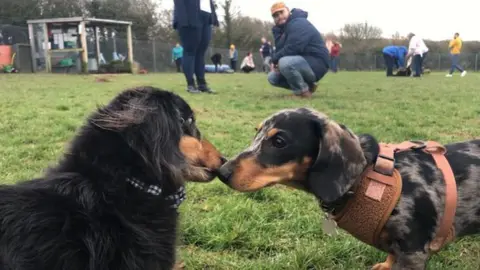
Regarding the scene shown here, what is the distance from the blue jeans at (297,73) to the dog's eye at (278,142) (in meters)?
7.09

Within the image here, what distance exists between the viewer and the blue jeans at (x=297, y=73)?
9.52 metres

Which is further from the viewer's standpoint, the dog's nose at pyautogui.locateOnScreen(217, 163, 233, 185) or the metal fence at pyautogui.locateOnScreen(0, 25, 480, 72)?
the metal fence at pyautogui.locateOnScreen(0, 25, 480, 72)

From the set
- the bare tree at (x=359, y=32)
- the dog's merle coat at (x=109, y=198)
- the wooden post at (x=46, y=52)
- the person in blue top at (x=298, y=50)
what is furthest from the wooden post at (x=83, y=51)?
the bare tree at (x=359, y=32)

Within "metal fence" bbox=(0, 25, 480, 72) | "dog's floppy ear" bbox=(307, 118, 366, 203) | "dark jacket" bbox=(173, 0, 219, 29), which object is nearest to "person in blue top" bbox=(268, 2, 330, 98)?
"dark jacket" bbox=(173, 0, 219, 29)

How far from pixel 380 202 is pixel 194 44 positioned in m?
7.91

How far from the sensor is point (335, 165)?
241cm

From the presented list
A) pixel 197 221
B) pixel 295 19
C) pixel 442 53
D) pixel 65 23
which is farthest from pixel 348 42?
pixel 197 221

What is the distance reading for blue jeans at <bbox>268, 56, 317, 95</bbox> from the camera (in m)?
9.52

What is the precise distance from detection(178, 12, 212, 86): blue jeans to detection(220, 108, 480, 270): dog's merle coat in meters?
7.24

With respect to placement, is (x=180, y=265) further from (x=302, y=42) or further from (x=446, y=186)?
(x=302, y=42)

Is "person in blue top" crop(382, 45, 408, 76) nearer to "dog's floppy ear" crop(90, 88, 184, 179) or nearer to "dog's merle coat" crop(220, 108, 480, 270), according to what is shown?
"dog's merle coat" crop(220, 108, 480, 270)

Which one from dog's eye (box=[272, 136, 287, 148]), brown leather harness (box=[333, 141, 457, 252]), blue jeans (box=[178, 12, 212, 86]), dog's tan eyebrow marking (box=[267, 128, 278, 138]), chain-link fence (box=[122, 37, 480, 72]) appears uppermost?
blue jeans (box=[178, 12, 212, 86])

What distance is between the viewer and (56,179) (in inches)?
82.0

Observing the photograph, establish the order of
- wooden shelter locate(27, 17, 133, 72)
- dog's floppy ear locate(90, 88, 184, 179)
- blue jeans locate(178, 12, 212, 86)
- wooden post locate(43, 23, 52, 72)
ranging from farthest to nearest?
wooden post locate(43, 23, 52, 72) → wooden shelter locate(27, 17, 133, 72) → blue jeans locate(178, 12, 212, 86) → dog's floppy ear locate(90, 88, 184, 179)
